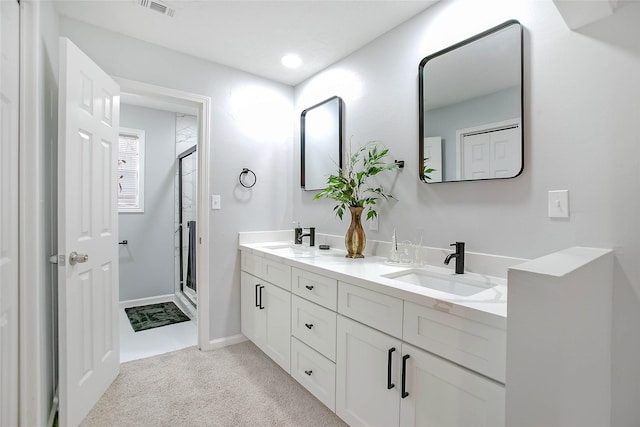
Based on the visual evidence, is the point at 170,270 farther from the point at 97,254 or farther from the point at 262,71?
the point at 262,71

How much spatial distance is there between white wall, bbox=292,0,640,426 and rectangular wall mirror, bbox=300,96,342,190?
58 cm

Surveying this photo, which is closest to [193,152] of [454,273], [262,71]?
[262,71]

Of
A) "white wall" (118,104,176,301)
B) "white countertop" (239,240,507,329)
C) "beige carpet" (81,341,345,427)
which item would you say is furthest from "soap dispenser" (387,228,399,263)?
"white wall" (118,104,176,301)

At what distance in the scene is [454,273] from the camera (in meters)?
1.61

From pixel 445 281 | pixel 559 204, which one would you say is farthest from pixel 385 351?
pixel 559 204

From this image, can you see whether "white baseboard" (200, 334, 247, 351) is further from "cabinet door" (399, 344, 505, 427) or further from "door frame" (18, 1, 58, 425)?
"cabinet door" (399, 344, 505, 427)

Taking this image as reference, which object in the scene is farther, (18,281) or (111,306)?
(111,306)

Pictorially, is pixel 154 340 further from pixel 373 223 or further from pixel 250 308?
pixel 373 223

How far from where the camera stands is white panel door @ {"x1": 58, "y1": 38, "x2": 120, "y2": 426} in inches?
62.5

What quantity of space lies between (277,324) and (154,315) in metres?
1.94

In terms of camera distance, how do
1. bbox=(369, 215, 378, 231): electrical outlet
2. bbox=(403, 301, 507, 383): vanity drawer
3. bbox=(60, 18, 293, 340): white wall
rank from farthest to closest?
bbox=(60, 18, 293, 340): white wall < bbox=(369, 215, 378, 231): electrical outlet < bbox=(403, 301, 507, 383): vanity drawer

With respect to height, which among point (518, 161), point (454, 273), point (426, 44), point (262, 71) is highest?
point (262, 71)

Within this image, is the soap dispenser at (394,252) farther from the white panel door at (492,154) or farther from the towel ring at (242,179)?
the towel ring at (242,179)

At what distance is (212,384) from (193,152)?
2.51 metres
